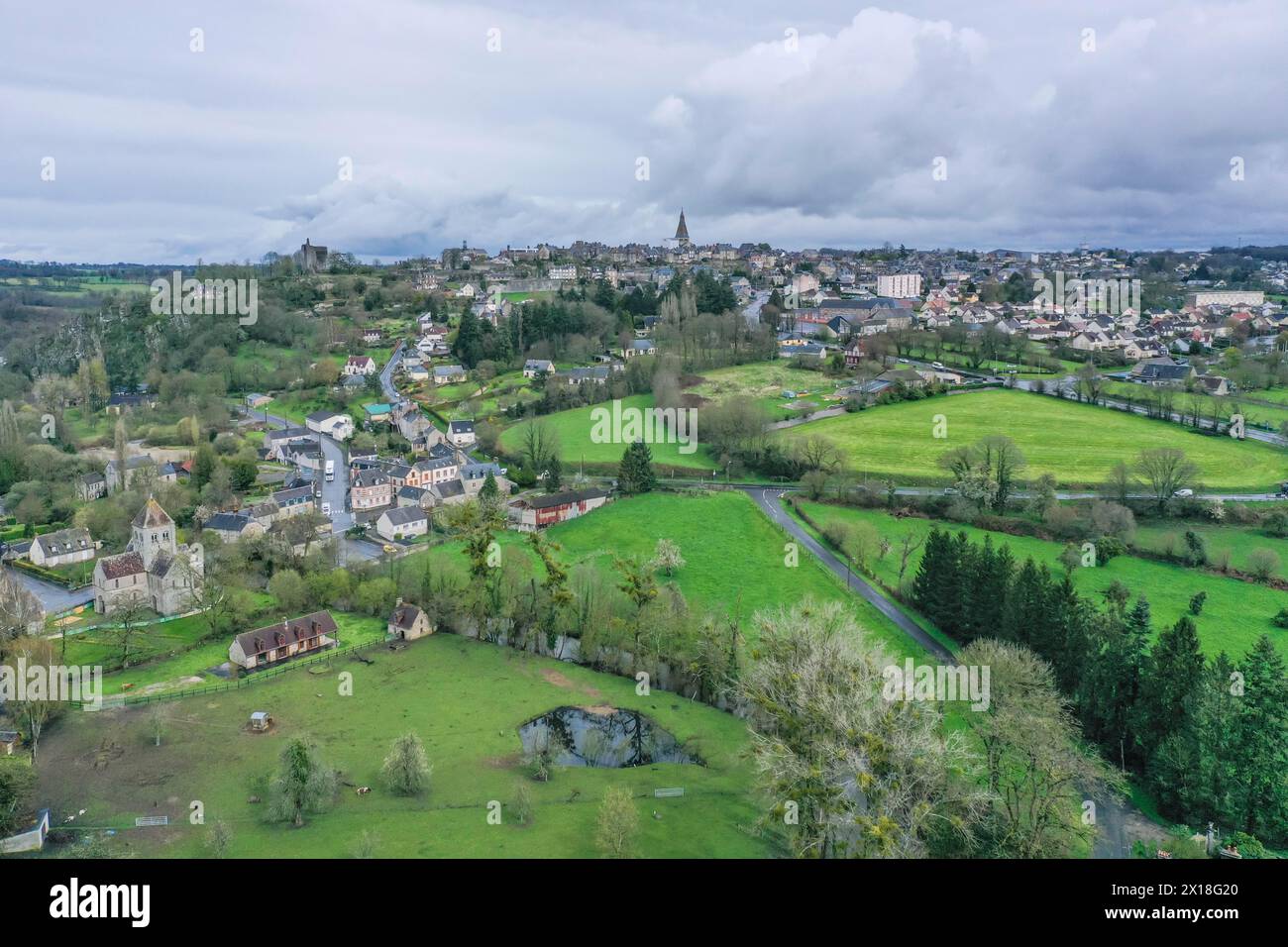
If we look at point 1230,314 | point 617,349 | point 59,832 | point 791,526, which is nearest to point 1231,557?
point 791,526

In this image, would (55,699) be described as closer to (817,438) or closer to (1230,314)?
(817,438)

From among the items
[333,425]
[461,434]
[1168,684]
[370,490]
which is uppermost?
[333,425]

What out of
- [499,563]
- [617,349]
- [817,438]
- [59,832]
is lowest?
[59,832]

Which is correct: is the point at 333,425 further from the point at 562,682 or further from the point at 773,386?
the point at 562,682

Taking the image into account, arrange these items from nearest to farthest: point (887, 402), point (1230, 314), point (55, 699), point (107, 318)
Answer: point (55, 699), point (887, 402), point (107, 318), point (1230, 314)

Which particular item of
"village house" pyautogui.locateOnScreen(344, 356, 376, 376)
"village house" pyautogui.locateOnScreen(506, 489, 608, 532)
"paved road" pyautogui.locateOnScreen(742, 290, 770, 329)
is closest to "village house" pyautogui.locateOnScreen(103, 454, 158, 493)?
"village house" pyautogui.locateOnScreen(506, 489, 608, 532)

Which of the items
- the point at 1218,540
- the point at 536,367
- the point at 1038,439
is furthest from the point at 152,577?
the point at 1038,439
